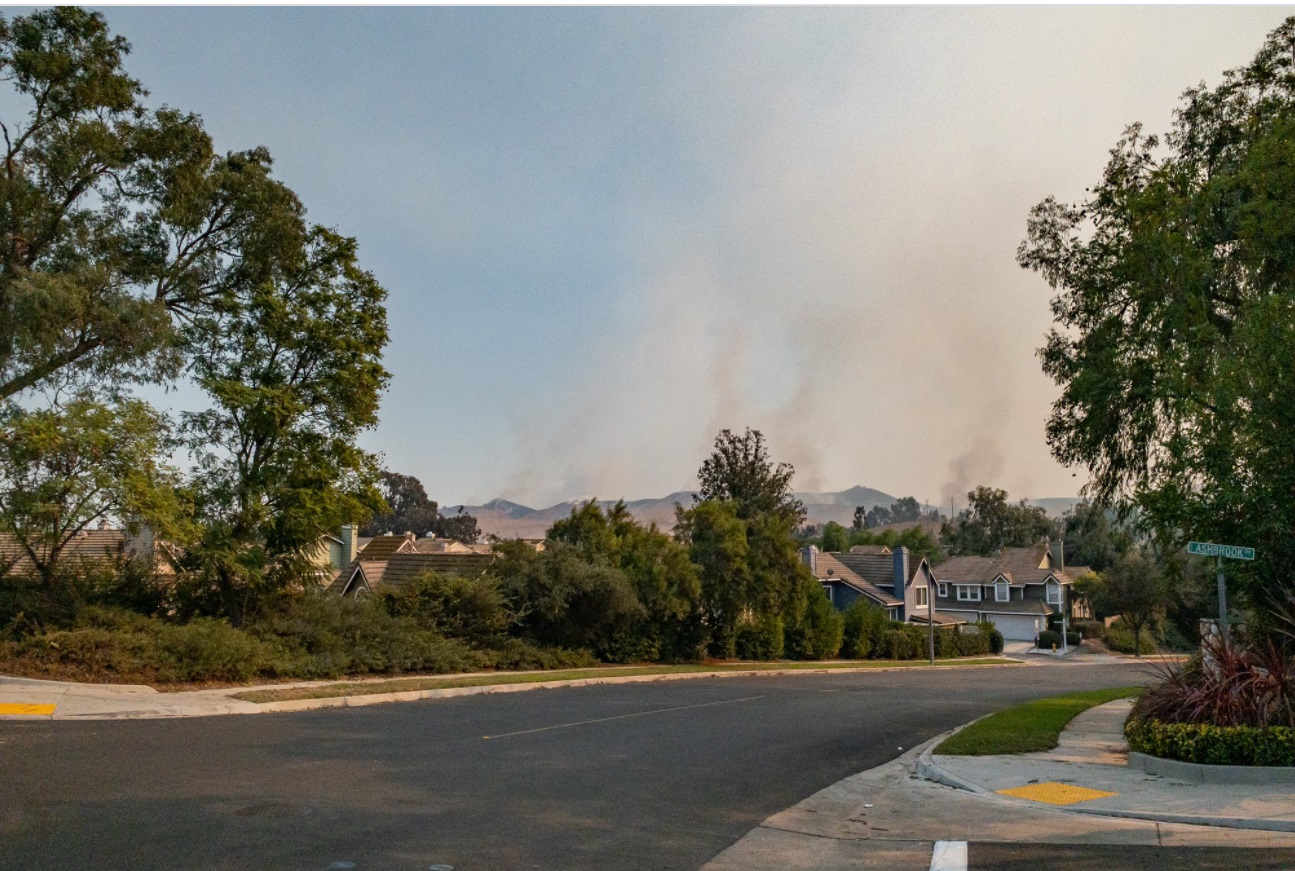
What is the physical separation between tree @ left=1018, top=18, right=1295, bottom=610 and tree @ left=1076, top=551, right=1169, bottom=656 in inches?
2012

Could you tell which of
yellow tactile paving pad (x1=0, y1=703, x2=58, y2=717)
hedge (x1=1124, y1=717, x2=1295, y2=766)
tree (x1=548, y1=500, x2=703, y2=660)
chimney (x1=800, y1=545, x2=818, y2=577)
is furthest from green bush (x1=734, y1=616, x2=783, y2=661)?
hedge (x1=1124, y1=717, x2=1295, y2=766)

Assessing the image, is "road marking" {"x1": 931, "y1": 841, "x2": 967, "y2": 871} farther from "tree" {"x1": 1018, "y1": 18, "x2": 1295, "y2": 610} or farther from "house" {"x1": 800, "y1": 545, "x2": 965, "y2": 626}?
"house" {"x1": 800, "y1": 545, "x2": 965, "y2": 626}

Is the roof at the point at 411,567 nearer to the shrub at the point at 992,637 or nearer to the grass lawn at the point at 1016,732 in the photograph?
the grass lawn at the point at 1016,732

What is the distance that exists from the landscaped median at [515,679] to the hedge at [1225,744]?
15312mm

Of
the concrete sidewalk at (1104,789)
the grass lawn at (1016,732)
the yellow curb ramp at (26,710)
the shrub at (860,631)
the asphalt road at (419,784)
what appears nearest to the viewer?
the asphalt road at (419,784)

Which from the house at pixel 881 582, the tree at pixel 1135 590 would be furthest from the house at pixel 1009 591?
the tree at pixel 1135 590

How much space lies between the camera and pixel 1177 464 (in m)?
16.3

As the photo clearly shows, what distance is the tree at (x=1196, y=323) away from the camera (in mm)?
14914

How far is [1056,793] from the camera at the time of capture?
1135 cm

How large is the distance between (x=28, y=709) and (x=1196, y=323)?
2234cm

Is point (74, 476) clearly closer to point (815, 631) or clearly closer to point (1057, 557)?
point (815, 631)

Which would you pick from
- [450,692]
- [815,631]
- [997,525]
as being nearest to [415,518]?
[997,525]

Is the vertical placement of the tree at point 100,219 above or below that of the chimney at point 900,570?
above

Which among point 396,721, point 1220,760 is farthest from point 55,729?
point 1220,760
